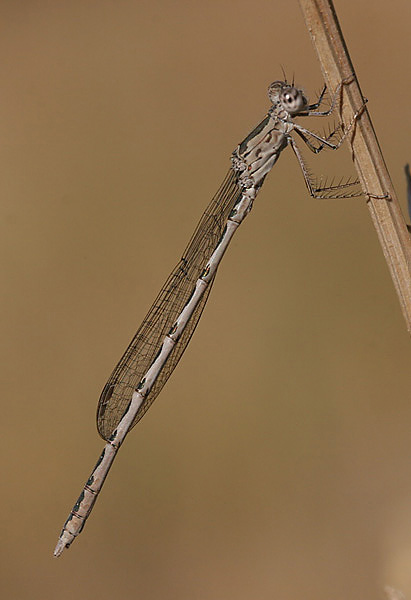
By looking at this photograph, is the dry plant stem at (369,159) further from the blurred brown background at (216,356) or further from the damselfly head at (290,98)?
the blurred brown background at (216,356)

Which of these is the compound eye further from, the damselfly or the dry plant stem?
the dry plant stem

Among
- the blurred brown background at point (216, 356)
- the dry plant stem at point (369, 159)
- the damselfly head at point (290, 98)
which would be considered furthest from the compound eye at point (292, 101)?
the blurred brown background at point (216, 356)

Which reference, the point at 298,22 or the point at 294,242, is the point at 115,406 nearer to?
the point at 294,242

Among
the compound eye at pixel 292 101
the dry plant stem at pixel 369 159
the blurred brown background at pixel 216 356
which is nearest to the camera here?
the dry plant stem at pixel 369 159

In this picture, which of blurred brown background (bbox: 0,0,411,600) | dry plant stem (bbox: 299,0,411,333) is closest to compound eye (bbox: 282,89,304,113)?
dry plant stem (bbox: 299,0,411,333)

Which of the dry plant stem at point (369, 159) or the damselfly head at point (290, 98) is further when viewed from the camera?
the damselfly head at point (290, 98)

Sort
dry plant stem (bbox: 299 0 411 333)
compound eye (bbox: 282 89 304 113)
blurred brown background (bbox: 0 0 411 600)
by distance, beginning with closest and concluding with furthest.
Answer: dry plant stem (bbox: 299 0 411 333), compound eye (bbox: 282 89 304 113), blurred brown background (bbox: 0 0 411 600)

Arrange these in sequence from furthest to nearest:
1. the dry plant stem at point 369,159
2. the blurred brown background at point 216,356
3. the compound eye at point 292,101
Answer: the blurred brown background at point 216,356 < the compound eye at point 292,101 < the dry plant stem at point 369,159

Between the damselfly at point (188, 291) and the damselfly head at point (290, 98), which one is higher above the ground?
the damselfly head at point (290, 98)
